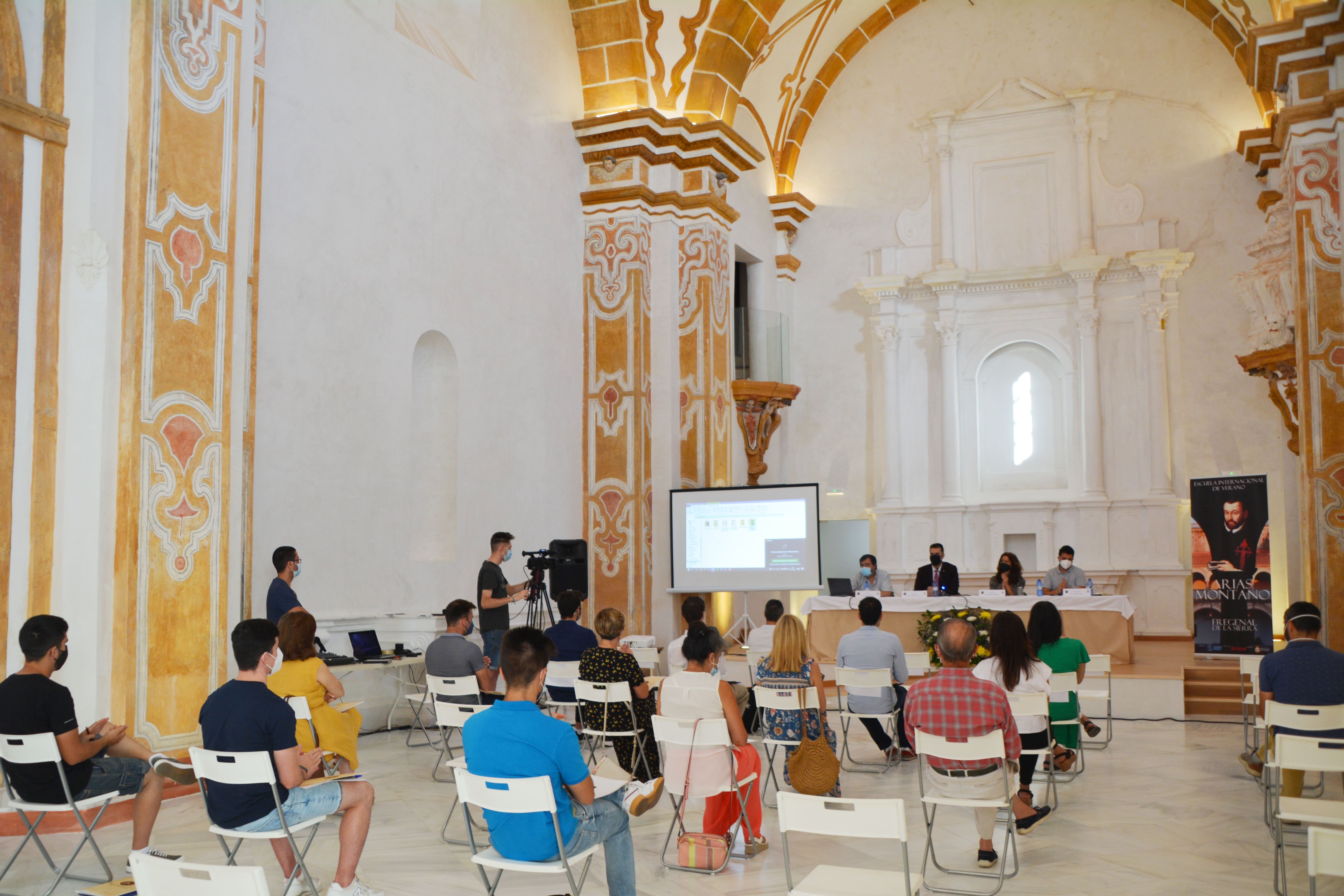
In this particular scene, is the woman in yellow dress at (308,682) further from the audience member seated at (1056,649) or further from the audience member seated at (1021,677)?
the audience member seated at (1056,649)

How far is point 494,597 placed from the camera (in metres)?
8.16

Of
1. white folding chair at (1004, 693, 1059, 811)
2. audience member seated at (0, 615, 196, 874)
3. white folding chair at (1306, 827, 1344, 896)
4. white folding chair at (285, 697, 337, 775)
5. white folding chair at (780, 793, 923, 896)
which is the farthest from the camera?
white folding chair at (1004, 693, 1059, 811)

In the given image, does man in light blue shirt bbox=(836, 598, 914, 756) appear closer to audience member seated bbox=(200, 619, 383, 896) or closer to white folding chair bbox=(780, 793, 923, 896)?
white folding chair bbox=(780, 793, 923, 896)

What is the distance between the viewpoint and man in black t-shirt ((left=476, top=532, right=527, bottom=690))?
26.6ft

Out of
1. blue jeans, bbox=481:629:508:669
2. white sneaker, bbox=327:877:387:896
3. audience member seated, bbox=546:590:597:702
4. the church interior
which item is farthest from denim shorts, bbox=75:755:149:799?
blue jeans, bbox=481:629:508:669

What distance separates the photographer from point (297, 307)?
8023mm

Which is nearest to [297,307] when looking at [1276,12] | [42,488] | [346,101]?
[346,101]

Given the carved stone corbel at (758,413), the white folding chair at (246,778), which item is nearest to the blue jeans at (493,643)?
the white folding chair at (246,778)

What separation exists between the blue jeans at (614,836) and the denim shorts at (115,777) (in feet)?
6.48

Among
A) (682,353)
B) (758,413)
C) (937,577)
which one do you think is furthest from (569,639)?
(758,413)

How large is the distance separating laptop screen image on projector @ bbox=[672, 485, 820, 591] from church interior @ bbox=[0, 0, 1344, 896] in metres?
0.08

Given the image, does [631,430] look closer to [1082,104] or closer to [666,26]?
[666,26]

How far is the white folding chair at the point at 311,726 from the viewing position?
505 centimetres

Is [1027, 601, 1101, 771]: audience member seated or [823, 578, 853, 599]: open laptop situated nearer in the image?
[1027, 601, 1101, 771]: audience member seated
